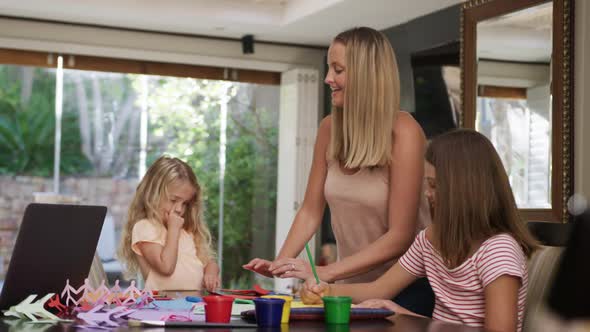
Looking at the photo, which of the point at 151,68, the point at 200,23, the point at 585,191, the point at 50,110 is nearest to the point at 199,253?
the point at 585,191

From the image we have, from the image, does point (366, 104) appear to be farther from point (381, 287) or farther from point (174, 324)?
point (174, 324)

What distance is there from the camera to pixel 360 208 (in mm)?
2266

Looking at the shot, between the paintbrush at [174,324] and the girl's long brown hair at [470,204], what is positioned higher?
the girl's long brown hair at [470,204]

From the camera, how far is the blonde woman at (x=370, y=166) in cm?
218

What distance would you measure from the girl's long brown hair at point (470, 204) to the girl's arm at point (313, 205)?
56 cm

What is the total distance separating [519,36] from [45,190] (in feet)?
17.1

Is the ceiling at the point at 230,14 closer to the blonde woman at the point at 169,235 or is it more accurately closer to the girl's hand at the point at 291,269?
the blonde woman at the point at 169,235

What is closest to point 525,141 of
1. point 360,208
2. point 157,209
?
point 157,209

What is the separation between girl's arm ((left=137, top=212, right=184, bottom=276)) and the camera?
305 centimetres

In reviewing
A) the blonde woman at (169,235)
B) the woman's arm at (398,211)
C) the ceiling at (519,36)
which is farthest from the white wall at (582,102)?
the woman's arm at (398,211)

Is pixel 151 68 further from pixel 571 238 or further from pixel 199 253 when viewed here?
pixel 571 238

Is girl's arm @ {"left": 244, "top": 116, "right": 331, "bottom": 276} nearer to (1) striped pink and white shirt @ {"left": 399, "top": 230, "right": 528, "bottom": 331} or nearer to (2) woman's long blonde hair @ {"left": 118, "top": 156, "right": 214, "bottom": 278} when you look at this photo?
(1) striped pink and white shirt @ {"left": 399, "top": 230, "right": 528, "bottom": 331}

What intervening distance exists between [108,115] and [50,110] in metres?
0.58

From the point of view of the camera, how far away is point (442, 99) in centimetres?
580
